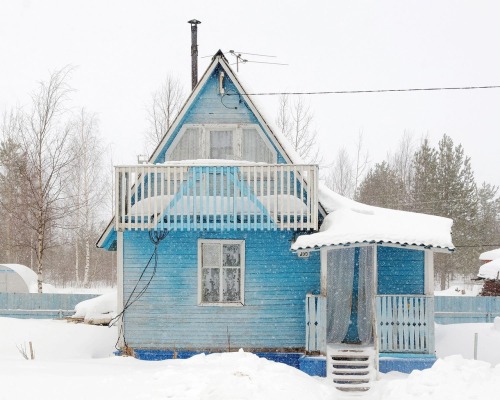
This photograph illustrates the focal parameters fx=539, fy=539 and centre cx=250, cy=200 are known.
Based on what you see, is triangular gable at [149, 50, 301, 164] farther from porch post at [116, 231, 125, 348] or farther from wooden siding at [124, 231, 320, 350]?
wooden siding at [124, 231, 320, 350]

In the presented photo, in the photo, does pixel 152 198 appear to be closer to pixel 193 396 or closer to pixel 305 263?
pixel 305 263

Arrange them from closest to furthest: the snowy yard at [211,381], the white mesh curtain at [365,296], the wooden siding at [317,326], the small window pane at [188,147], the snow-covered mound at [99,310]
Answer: the snowy yard at [211,381] < the wooden siding at [317,326] < the white mesh curtain at [365,296] < the small window pane at [188,147] < the snow-covered mound at [99,310]

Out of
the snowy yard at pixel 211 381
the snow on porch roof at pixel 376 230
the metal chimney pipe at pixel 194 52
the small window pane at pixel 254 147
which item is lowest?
the snowy yard at pixel 211 381

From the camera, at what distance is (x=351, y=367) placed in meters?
11.6

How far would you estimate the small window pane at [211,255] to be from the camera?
13008 millimetres

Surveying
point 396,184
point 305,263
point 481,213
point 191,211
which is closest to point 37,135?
point 191,211

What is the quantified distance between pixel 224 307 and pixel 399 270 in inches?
167

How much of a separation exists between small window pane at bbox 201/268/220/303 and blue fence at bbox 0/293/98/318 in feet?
37.2

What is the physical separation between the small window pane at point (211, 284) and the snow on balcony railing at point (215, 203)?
140 centimetres

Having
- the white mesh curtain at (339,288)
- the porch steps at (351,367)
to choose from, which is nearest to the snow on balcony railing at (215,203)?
the white mesh curtain at (339,288)

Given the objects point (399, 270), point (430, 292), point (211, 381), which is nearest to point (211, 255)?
point (399, 270)

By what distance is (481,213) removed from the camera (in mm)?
53844

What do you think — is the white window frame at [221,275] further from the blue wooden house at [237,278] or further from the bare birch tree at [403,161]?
the bare birch tree at [403,161]

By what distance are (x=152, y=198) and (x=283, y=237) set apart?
10.6 feet
